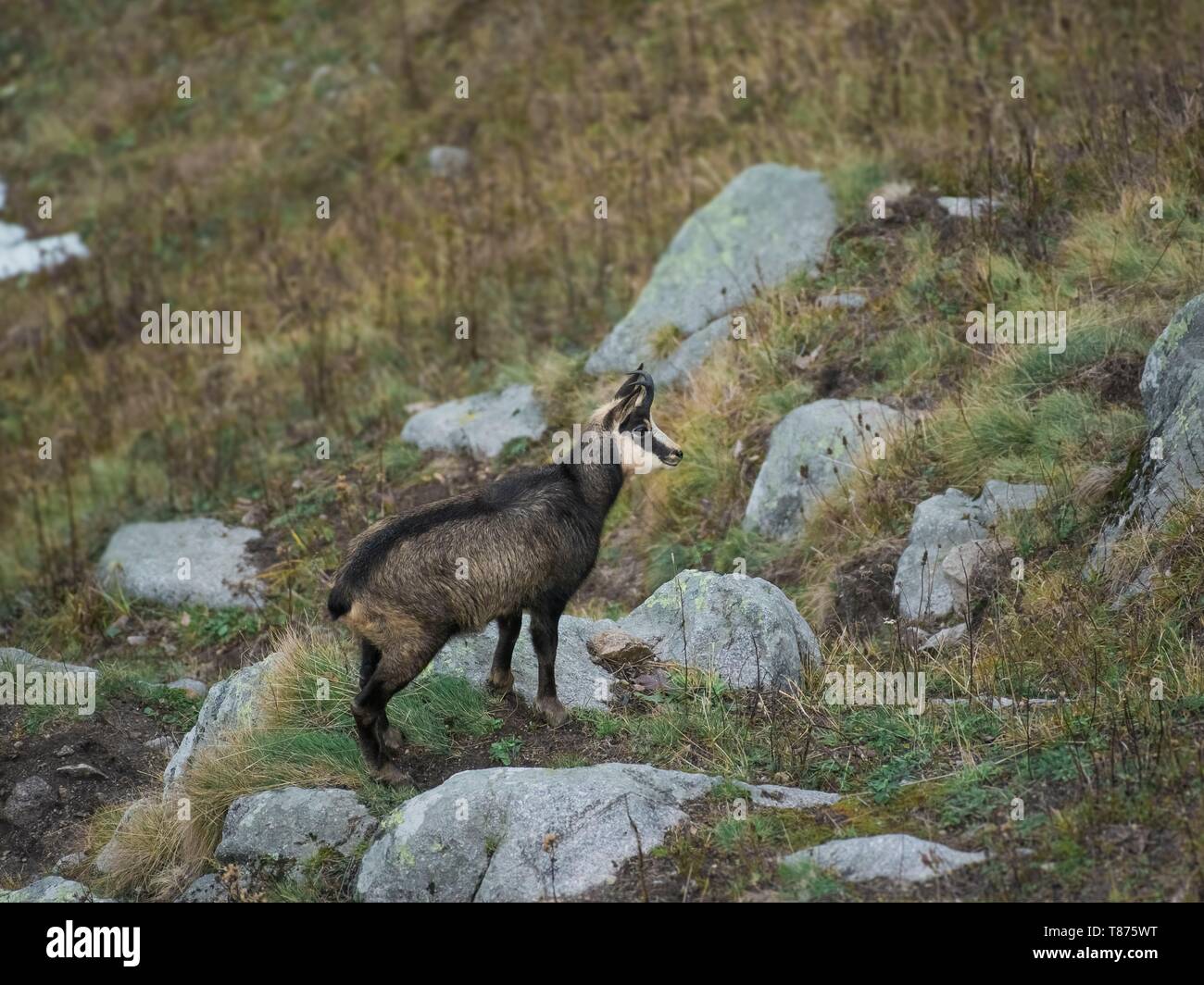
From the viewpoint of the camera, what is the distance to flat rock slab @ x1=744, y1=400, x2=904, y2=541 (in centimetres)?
1009

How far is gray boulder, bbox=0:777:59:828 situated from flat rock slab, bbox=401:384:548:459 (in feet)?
17.7

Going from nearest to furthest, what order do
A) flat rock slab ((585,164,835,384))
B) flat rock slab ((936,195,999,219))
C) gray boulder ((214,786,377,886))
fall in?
gray boulder ((214,786,377,886))
flat rock slab ((936,195,999,219))
flat rock slab ((585,164,835,384))

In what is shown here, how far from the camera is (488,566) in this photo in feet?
22.9

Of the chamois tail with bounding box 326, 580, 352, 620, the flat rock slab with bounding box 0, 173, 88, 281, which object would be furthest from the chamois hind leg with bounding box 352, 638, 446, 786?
the flat rock slab with bounding box 0, 173, 88, 281

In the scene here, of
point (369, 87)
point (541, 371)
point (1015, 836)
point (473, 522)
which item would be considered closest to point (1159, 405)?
point (1015, 836)

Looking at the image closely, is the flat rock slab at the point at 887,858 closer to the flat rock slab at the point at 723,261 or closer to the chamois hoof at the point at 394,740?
the chamois hoof at the point at 394,740

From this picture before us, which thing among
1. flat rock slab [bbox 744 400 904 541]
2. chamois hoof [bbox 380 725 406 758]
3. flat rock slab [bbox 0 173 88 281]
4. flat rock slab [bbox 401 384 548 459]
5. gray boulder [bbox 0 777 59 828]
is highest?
flat rock slab [bbox 0 173 88 281]

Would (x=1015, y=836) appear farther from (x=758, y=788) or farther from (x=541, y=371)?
(x=541, y=371)

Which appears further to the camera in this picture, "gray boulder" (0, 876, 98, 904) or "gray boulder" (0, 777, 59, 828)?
"gray boulder" (0, 777, 59, 828)

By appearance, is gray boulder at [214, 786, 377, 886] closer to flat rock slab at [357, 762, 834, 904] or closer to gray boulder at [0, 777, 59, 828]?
flat rock slab at [357, 762, 834, 904]

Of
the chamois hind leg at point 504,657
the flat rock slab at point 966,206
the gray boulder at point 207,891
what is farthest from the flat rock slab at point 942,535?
the gray boulder at point 207,891

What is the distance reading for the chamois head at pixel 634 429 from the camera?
24.1ft

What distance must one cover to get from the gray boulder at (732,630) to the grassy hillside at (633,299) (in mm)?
351
